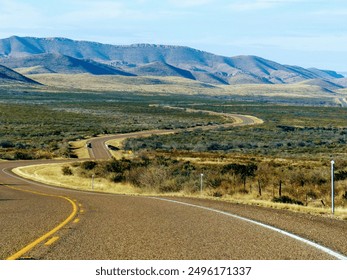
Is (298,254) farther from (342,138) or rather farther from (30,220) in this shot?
(342,138)

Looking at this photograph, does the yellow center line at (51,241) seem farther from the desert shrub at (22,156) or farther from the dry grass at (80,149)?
the desert shrub at (22,156)

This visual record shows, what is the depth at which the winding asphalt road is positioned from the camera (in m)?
7.30

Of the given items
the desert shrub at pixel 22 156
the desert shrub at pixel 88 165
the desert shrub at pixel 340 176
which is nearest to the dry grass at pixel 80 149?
the desert shrub at pixel 22 156

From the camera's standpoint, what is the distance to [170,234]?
899 centimetres

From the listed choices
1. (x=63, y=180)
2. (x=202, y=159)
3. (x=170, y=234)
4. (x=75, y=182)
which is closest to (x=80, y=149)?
(x=202, y=159)

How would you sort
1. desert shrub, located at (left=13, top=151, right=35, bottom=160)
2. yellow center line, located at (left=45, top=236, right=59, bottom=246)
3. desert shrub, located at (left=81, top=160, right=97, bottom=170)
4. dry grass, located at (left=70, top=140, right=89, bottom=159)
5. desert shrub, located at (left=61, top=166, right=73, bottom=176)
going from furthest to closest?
dry grass, located at (left=70, top=140, right=89, bottom=159) → desert shrub, located at (left=13, top=151, right=35, bottom=160) → desert shrub, located at (left=81, top=160, right=97, bottom=170) → desert shrub, located at (left=61, top=166, right=73, bottom=176) → yellow center line, located at (left=45, top=236, right=59, bottom=246)

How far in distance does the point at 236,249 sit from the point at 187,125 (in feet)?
328

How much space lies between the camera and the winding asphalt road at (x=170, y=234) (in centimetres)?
730

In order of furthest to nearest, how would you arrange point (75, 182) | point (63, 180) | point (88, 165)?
point (88, 165), point (63, 180), point (75, 182)

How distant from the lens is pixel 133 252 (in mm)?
7383

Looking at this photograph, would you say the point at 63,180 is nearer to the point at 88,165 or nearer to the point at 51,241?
the point at 88,165

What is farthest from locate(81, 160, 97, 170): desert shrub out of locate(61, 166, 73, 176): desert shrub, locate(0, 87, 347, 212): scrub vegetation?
locate(61, 166, 73, 176): desert shrub

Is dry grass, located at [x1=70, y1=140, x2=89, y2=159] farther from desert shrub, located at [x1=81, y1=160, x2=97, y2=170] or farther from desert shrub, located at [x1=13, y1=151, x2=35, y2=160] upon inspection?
desert shrub, located at [x1=81, y1=160, x2=97, y2=170]
